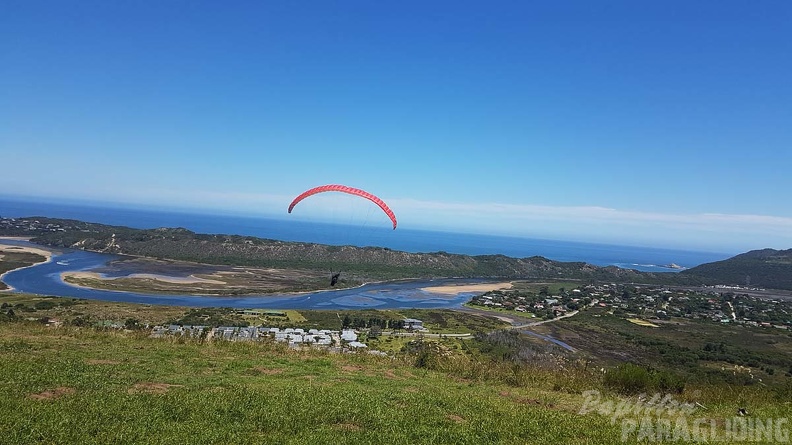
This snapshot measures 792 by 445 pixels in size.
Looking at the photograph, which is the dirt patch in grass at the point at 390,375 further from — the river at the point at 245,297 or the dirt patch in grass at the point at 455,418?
the river at the point at 245,297

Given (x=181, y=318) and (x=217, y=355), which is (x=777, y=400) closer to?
(x=217, y=355)

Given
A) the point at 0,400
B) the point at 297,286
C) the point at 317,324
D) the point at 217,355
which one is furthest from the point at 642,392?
the point at 297,286

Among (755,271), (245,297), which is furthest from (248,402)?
(755,271)

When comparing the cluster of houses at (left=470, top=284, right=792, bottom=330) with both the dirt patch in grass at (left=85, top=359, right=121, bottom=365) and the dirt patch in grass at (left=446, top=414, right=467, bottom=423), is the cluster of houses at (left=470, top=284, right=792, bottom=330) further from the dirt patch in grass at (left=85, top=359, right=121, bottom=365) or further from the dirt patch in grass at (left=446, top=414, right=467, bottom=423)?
the dirt patch in grass at (left=85, top=359, right=121, bottom=365)

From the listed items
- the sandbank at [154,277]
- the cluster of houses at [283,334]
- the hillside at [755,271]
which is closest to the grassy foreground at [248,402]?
the cluster of houses at [283,334]

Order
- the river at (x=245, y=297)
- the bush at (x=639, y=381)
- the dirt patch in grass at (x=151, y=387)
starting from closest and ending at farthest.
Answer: the dirt patch in grass at (x=151, y=387) → the bush at (x=639, y=381) → the river at (x=245, y=297)

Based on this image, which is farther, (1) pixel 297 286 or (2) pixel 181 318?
(1) pixel 297 286

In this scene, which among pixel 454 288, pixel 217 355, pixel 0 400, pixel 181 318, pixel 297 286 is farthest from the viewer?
pixel 454 288
